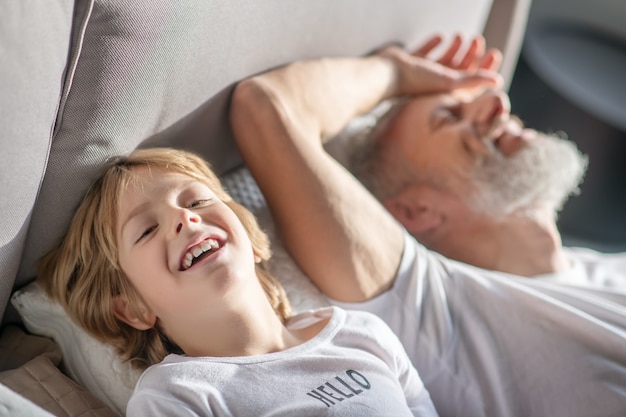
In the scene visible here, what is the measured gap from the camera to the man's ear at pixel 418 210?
55.9 inches

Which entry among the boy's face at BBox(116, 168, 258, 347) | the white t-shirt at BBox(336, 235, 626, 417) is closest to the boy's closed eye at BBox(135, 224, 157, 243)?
the boy's face at BBox(116, 168, 258, 347)

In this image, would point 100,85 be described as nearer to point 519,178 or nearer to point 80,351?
point 80,351

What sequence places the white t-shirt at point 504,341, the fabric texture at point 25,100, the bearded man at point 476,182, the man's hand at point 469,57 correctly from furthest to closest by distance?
the man's hand at point 469,57
the bearded man at point 476,182
the white t-shirt at point 504,341
the fabric texture at point 25,100

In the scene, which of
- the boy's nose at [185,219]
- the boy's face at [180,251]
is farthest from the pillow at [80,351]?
the boy's nose at [185,219]

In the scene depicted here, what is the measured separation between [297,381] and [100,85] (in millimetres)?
447

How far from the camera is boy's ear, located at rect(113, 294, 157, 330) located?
0.90 metres

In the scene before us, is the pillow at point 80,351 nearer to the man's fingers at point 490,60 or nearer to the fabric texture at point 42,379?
the fabric texture at point 42,379

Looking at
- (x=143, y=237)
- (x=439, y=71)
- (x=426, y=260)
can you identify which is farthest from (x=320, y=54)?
(x=143, y=237)

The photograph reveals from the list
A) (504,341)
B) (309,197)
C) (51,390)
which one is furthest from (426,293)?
(51,390)

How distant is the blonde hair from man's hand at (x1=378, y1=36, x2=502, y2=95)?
63 cm

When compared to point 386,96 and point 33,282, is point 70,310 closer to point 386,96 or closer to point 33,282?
point 33,282

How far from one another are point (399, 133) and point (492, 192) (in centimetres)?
23

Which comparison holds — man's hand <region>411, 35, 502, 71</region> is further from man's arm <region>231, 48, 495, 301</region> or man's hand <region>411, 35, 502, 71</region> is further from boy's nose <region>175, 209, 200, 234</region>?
boy's nose <region>175, 209, 200, 234</region>

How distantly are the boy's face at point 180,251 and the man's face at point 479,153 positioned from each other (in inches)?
25.1
